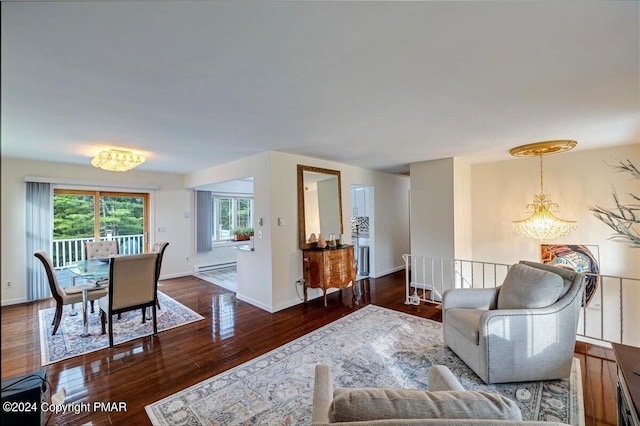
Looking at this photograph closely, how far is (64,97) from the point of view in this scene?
215 centimetres

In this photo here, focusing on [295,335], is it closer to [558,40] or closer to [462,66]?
[462,66]

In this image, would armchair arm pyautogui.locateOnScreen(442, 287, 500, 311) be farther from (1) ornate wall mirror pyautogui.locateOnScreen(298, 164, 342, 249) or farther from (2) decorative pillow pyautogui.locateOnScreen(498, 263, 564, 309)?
(1) ornate wall mirror pyautogui.locateOnScreen(298, 164, 342, 249)

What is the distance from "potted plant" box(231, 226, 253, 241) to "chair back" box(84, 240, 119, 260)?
2861 mm

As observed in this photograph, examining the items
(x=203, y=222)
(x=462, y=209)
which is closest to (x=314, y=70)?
(x=462, y=209)

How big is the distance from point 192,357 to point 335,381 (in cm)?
149

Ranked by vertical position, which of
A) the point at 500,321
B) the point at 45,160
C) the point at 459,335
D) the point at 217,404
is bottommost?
the point at 217,404

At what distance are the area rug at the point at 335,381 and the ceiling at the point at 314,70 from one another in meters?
2.00

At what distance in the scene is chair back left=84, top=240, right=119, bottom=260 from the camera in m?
4.42

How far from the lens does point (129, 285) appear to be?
3068mm

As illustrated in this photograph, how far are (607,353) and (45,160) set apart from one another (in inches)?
306

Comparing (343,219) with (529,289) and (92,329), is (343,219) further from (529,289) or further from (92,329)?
(92,329)

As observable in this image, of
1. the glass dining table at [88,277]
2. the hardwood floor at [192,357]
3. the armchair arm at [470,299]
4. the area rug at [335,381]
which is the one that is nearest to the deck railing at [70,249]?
the hardwood floor at [192,357]

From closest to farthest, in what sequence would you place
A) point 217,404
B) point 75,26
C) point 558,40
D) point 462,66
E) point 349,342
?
point 75,26
point 558,40
point 462,66
point 217,404
point 349,342

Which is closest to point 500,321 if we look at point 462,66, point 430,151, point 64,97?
point 462,66
